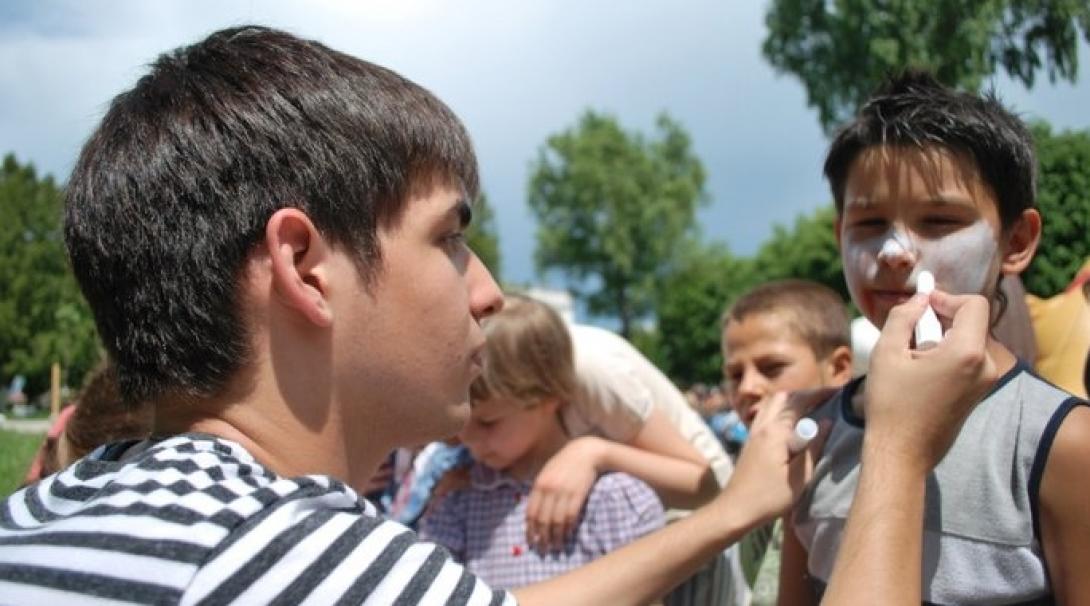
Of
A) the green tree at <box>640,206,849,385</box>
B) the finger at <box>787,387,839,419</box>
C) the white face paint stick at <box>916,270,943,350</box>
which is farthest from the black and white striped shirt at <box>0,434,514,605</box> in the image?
the green tree at <box>640,206,849,385</box>

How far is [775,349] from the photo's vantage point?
3217mm

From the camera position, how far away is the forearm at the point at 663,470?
2918 millimetres

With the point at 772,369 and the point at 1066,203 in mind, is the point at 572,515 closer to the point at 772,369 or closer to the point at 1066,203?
the point at 772,369

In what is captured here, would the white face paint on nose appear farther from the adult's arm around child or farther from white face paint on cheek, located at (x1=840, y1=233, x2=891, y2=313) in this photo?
the adult's arm around child

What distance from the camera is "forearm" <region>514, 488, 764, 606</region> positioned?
5.45 feet

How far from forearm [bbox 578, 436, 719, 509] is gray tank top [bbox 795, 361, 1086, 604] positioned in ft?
3.97

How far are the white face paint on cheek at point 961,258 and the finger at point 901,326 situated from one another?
257 mm

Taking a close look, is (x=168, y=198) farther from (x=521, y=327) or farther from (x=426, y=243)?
(x=521, y=327)

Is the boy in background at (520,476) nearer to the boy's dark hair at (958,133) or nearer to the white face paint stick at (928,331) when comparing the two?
the boy's dark hair at (958,133)

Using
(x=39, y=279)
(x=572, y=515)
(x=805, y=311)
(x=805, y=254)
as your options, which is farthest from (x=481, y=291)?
(x=805, y=254)

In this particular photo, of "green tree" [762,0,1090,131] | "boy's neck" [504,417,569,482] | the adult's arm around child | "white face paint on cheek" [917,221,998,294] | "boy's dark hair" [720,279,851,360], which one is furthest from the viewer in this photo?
"green tree" [762,0,1090,131]

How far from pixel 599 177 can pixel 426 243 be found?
50.6 metres

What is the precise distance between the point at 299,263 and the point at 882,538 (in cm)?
81

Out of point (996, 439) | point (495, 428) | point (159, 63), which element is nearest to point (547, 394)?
point (495, 428)
